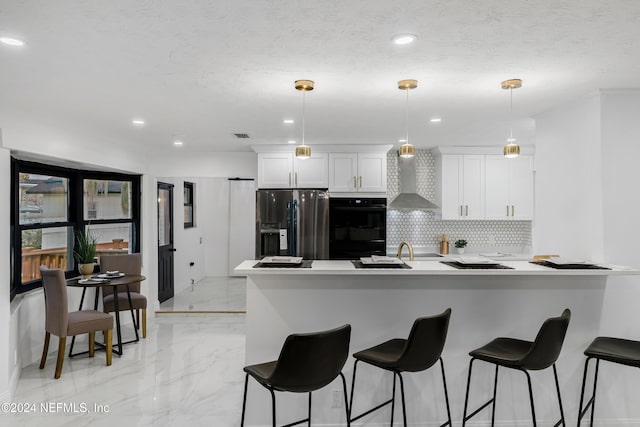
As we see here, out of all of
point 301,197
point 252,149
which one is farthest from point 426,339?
point 252,149

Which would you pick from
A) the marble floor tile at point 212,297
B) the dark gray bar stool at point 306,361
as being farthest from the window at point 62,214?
the dark gray bar stool at point 306,361

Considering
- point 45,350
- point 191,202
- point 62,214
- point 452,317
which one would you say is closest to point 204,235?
point 191,202

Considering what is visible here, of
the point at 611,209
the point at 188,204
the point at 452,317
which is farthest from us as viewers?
the point at 188,204

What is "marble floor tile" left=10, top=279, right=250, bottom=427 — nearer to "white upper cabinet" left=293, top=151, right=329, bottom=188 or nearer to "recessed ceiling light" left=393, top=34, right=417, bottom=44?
"white upper cabinet" left=293, top=151, right=329, bottom=188

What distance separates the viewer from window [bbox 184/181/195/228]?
22.4 ft

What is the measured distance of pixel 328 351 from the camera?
6.88 feet

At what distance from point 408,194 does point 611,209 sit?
301 cm

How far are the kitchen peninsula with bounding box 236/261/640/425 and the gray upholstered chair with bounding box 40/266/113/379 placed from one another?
204 centimetres

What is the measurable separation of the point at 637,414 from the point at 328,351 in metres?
2.41

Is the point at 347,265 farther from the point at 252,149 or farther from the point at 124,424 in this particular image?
the point at 252,149

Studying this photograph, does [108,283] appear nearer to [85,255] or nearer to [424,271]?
[85,255]

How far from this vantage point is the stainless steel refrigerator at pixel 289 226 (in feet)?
17.8

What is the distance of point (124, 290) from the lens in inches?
201

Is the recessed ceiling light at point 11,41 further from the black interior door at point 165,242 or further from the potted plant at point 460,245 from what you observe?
the potted plant at point 460,245
